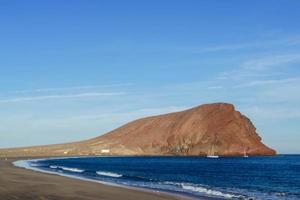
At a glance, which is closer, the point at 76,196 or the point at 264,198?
the point at 76,196

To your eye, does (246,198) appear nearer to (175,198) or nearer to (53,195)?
(175,198)

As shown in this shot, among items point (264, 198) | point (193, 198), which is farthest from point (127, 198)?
point (264, 198)

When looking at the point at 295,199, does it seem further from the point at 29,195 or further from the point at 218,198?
the point at 29,195

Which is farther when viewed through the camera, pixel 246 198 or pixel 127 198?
pixel 246 198

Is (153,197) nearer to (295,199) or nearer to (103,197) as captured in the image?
(103,197)

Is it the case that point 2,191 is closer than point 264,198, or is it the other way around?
point 2,191

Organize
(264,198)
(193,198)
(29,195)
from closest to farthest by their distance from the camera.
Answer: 1. (29,195)
2. (193,198)
3. (264,198)

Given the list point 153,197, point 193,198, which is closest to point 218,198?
point 193,198

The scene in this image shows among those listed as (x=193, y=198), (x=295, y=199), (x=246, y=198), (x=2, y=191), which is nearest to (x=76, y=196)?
(x=2, y=191)

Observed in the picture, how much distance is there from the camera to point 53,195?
39.5 m

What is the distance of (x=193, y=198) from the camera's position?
A: 136 ft

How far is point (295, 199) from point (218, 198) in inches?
311

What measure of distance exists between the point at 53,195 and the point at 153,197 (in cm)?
Result: 737

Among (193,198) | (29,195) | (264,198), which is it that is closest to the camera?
(29,195)
